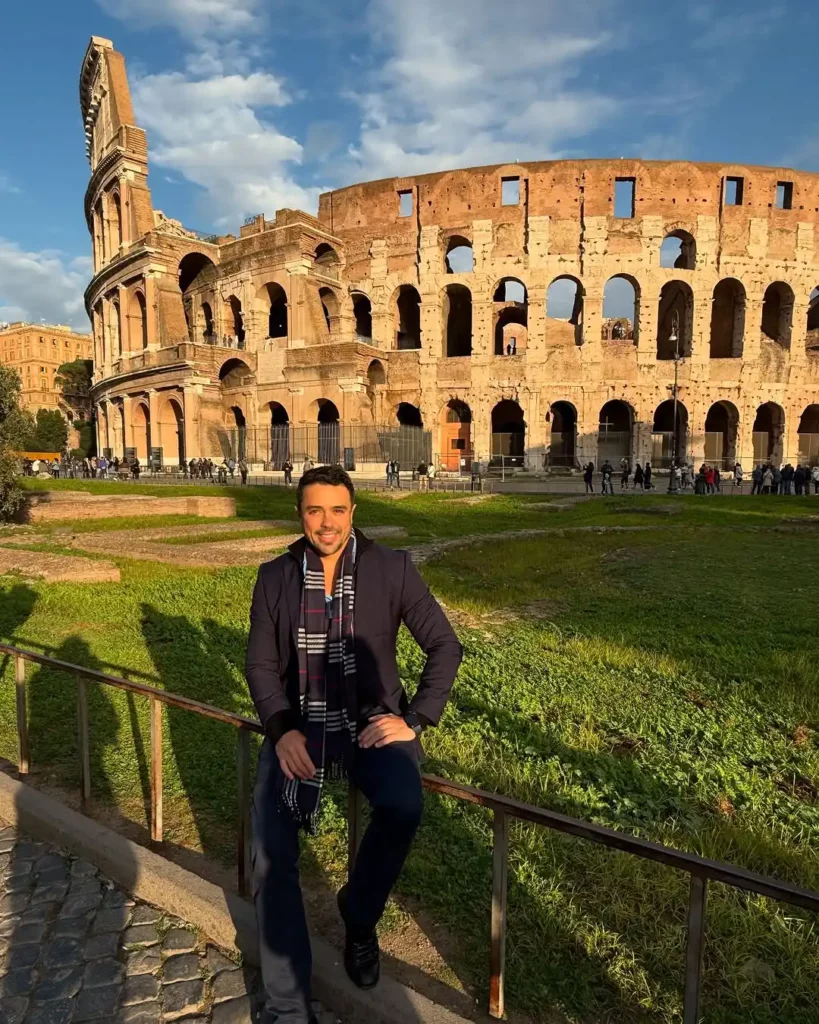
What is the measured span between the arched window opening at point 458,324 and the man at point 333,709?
118 feet

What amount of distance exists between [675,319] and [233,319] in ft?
79.9

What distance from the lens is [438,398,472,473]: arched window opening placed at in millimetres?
34094

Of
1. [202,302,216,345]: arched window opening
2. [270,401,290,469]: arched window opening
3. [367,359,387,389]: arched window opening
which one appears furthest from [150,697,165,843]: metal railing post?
[202,302,216,345]: arched window opening

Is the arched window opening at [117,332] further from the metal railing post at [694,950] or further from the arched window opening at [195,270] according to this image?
the metal railing post at [694,950]

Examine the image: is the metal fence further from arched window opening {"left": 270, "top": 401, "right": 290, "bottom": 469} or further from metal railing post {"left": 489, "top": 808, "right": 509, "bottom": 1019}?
metal railing post {"left": 489, "top": 808, "right": 509, "bottom": 1019}

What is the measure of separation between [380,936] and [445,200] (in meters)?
35.7

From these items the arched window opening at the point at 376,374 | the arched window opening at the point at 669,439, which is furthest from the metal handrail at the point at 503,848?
the arched window opening at the point at 669,439

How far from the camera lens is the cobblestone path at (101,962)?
2102mm

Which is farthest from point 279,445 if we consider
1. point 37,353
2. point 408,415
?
point 37,353

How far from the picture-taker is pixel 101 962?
2.31 meters

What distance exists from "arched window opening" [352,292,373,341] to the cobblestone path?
35696 millimetres

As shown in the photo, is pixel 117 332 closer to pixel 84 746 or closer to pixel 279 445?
pixel 279 445

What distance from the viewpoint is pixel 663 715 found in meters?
4.14

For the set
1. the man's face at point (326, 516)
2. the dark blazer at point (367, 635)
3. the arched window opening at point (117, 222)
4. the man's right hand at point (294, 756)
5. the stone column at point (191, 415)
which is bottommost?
the man's right hand at point (294, 756)
